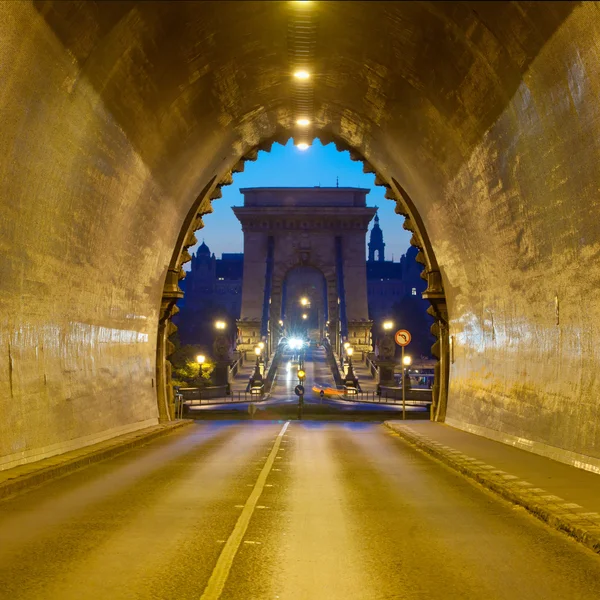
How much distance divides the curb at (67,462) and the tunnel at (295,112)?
416 mm

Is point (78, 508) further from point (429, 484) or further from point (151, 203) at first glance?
point (151, 203)

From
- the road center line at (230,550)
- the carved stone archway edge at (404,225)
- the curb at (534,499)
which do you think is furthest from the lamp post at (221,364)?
the road center line at (230,550)

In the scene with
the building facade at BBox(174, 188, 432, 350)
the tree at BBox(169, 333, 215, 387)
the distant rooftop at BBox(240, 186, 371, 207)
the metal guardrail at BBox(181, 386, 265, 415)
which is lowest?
the metal guardrail at BBox(181, 386, 265, 415)

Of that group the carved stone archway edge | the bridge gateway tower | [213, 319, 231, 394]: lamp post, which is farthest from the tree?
the bridge gateway tower

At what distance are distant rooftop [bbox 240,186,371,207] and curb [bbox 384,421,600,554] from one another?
319 ft

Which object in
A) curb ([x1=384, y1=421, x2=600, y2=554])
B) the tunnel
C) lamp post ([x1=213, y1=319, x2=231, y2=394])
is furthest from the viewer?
lamp post ([x1=213, y1=319, x2=231, y2=394])

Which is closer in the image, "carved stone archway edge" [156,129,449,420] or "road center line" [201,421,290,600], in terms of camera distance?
"road center line" [201,421,290,600]

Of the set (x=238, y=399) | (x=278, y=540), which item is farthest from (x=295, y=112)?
(x=238, y=399)

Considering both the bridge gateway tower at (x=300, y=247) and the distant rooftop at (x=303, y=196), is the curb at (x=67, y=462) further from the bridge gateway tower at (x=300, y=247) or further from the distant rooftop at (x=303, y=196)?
the distant rooftop at (x=303, y=196)

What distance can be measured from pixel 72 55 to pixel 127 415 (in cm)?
1173

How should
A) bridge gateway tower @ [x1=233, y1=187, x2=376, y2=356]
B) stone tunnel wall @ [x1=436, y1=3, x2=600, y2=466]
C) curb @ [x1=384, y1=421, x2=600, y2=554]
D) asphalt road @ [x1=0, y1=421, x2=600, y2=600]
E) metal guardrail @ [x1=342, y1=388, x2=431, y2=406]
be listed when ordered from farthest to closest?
bridge gateway tower @ [x1=233, y1=187, x2=376, y2=356]
metal guardrail @ [x1=342, y1=388, x2=431, y2=406]
stone tunnel wall @ [x1=436, y1=3, x2=600, y2=466]
curb @ [x1=384, y1=421, x2=600, y2=554]
asphalt road @ [x1=0, y1=421, x2=600, y2=600]

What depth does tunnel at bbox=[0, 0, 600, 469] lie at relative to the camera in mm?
11633

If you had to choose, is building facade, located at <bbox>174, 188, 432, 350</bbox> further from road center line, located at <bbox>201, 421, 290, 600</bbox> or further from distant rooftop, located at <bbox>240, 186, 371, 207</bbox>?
road center line, located at <bbox>201, 421, 290, 600</bbox>

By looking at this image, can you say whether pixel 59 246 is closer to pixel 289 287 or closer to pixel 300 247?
pixel 300 247
